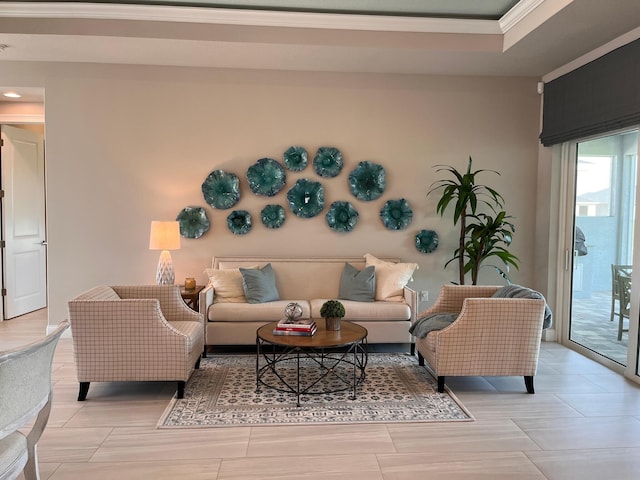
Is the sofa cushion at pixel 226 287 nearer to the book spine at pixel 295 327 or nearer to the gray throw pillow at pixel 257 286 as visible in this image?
the gray throw pillow at pixel 257 286

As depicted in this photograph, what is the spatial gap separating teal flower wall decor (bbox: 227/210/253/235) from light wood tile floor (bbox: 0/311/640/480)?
1.90 m

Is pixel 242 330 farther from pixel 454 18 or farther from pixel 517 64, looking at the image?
pixel 517 64

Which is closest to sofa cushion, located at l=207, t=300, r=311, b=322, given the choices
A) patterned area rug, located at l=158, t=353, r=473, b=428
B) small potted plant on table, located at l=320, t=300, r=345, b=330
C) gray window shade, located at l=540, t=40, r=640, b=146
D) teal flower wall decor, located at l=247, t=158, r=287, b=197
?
patterned area rug, located at l=158, t=353, r=473, b=428

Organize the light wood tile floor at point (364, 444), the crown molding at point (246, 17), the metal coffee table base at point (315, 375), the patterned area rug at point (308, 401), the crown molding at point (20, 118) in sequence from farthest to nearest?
the crown molding at point (20, 118), the crown molding at point (246, 17), the metal coffee table base at point (315, 375), the patterned area rug at point (308, 401), the light wood tile floor at point (364, 444)

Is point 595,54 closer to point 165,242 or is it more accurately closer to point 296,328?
point 296,328

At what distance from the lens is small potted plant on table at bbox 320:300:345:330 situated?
139 inches

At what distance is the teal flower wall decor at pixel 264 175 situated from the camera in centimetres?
494

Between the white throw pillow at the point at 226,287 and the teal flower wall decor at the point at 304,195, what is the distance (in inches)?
39.0

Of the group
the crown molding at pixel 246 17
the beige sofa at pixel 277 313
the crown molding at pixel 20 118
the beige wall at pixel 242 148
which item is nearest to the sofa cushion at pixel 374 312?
the beige sofa at pixel 277 313

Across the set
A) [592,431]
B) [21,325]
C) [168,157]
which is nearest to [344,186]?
[168,157]

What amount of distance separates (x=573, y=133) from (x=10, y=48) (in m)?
5.10

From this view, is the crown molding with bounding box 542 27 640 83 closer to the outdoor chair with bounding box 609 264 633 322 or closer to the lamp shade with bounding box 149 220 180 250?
the outdoor chair with bounding box 609 264 633 322

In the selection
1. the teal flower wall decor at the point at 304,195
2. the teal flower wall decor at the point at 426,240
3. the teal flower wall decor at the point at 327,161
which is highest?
the teal flower wall decor at the point at 327,161

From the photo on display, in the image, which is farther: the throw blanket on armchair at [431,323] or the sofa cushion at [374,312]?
the sofa cushion at [374,312]
